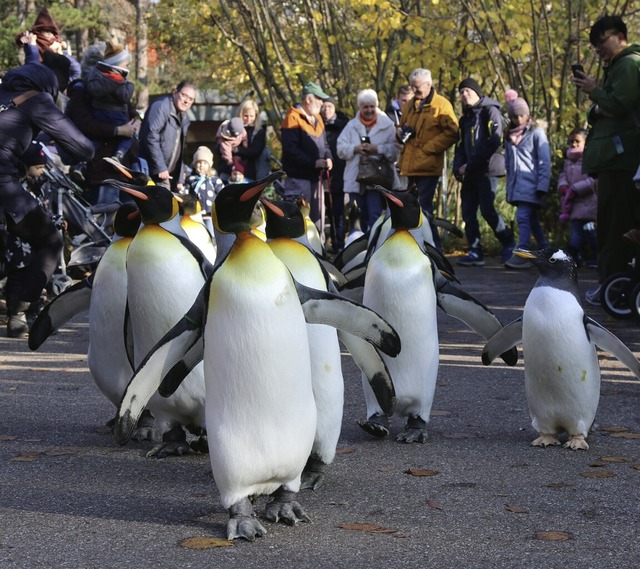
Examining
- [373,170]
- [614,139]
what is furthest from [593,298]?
[373,170]

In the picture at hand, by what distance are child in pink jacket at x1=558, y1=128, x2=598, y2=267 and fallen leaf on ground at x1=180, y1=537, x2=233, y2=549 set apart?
9443mm

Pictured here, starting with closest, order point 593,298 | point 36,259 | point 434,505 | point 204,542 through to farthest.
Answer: point 204,542, point 434,505, point 36,259, point 593,298

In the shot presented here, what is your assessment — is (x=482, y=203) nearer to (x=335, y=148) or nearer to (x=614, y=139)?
(x=335, y=148)

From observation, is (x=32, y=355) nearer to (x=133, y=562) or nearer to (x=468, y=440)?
(x=468, y=440)

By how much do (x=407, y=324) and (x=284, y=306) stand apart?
162 centimetres

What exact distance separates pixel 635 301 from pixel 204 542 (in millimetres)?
5500

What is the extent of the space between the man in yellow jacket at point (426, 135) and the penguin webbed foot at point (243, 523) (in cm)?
891

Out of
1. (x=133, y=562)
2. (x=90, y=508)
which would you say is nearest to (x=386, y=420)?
(x=90, y=508)

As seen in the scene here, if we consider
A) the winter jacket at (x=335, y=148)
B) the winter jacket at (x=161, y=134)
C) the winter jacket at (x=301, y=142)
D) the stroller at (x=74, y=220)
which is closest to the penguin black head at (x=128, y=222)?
the stroller at (x=74, y=220)

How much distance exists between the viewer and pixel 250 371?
3.69 metres

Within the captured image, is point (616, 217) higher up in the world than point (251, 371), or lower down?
lower down

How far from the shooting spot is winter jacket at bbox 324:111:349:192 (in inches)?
557

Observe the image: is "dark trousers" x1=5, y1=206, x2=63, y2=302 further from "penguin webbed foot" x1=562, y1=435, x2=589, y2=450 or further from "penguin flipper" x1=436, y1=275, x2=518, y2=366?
"penguin webbed foot" x1=562, y1=435, x2=589, y2=450

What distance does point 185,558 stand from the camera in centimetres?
341
